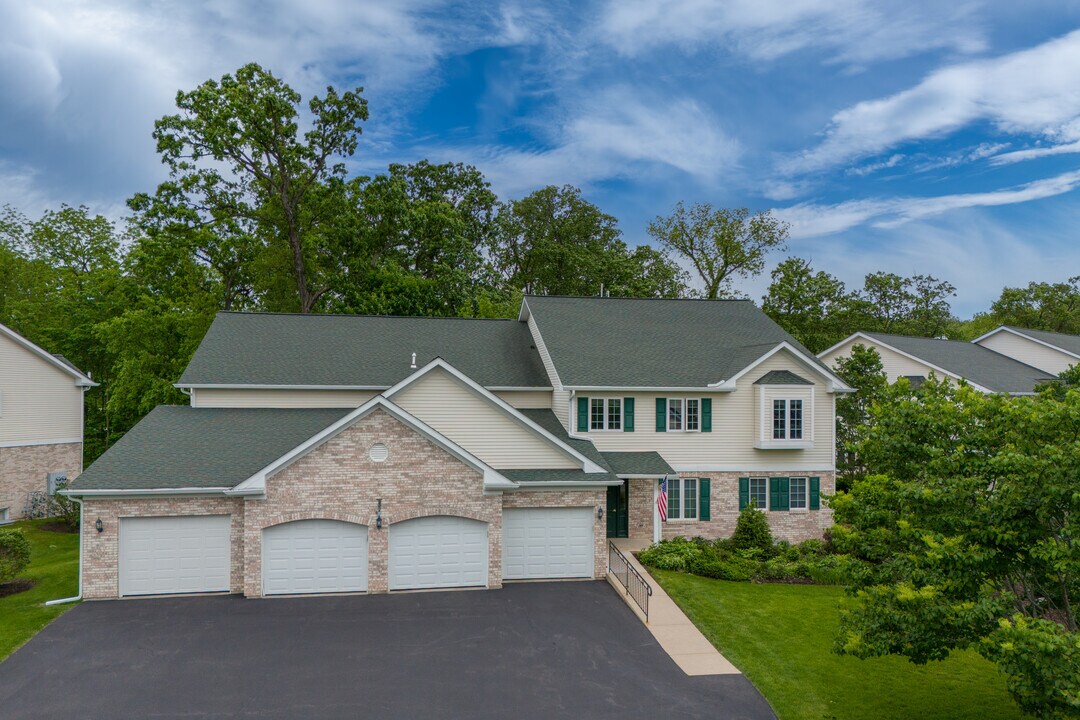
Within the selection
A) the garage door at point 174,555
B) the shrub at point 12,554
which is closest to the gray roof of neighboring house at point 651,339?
the garage door at point 174,555

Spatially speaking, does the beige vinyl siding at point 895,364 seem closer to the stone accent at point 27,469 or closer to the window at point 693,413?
the window at point 693,413

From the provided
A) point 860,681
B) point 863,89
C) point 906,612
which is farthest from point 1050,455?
point 863,89

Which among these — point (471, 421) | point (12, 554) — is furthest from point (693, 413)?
point (12, 554)

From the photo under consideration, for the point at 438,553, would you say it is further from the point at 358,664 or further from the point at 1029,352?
the point at 1029,352

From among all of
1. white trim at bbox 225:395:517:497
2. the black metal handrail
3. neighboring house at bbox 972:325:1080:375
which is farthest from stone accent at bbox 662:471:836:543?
neighboring house at bbox 972:325:1080:375

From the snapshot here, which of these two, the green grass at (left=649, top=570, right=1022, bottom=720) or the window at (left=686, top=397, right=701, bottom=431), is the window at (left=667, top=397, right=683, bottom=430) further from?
the green grass at (left=649, top=570, right=1022, bottom=720)
